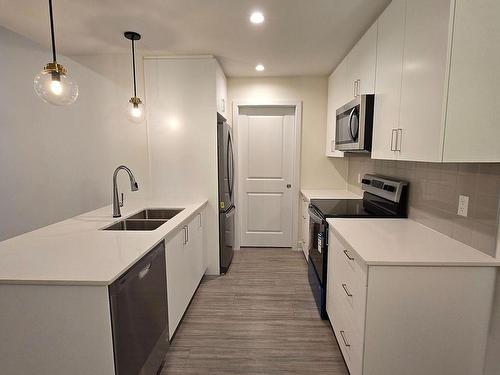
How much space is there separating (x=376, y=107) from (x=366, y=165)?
1.19m

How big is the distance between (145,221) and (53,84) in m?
1.15

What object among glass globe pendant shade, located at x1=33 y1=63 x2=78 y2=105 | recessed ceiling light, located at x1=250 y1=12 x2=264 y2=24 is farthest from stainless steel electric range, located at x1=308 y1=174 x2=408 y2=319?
glass globe pendant shade, located at x1=33 y1=63 x2=78 y2=105

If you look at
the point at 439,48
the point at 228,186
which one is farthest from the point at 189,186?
the point at 439,48

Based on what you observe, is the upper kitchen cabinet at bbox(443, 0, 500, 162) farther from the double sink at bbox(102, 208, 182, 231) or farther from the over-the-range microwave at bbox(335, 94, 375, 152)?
the double sink at bbox(102, 208, 182, 231)

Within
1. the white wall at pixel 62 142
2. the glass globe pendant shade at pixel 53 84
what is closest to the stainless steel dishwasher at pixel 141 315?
the glass globe pendant shade at pixel 53 84

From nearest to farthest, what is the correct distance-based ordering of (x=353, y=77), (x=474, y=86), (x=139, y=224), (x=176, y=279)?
(x=474, y=86) < (x=176, y=279) < (x=139, y=224) < (x=353, y=77)

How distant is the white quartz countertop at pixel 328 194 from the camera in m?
3.22

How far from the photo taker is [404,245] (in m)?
1.54

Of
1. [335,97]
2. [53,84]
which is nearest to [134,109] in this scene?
[53,84]

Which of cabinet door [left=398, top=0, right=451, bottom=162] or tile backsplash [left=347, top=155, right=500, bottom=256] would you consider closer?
cabinet door [left=398, top=0, right=451, bottom=162]

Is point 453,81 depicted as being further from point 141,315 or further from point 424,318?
point 141,315

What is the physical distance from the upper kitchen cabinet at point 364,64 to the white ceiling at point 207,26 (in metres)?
0.11

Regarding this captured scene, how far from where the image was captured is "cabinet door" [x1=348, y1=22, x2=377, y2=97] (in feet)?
6.73

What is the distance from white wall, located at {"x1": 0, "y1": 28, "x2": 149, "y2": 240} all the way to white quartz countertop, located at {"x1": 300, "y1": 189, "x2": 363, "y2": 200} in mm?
1975
